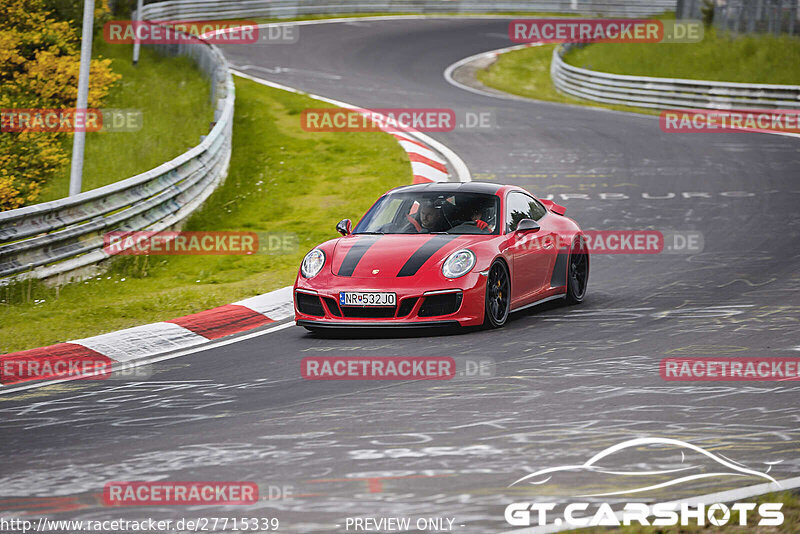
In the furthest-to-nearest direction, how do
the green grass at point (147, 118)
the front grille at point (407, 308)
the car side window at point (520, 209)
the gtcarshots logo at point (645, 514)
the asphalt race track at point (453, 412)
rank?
the green grass at point (147, 118) < the car side window at point (520, 209) < the front grille at point (407, 308) < the asphalt race track at point (453, 412) < the gtcarshots logo at point (645, 514)

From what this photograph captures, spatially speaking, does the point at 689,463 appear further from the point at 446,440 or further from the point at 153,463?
the point at 153,463

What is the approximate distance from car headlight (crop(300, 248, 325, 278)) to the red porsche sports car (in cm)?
1

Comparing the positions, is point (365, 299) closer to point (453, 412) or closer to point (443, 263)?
point (443, 263)

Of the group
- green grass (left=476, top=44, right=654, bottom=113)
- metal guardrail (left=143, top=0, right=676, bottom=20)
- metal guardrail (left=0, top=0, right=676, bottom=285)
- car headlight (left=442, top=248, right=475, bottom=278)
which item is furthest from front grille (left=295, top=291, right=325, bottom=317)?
metal guardrail (left=143, top=0, right=676, bottom=20)

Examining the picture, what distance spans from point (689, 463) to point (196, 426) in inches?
108

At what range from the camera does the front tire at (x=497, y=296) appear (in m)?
9.30

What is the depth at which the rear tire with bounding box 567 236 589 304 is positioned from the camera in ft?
35.4

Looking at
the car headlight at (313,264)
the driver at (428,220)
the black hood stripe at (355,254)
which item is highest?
the driver at (428,220)

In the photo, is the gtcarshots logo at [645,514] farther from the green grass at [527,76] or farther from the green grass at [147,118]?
the green grass at [527,76]

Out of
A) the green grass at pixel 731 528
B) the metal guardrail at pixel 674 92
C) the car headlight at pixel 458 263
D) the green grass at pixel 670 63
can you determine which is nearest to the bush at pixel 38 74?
the car headlight at pixel 458 263

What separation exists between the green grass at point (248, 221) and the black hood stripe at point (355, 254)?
172 cm

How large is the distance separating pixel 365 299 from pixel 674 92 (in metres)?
21.2

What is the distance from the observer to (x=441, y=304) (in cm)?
908

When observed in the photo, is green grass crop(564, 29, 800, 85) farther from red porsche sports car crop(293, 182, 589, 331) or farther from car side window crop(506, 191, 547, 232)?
red porsche sports car crop(293, 182, 589, 331)
